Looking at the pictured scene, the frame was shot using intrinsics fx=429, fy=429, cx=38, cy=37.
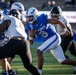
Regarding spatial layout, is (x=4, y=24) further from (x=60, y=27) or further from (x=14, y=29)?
(x=60, y=27)

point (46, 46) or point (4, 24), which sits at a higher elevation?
point (4, 24)

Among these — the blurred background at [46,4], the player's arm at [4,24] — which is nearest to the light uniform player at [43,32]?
the player's arm at [4,24]

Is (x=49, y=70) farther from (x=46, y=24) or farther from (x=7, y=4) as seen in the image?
(x=7, y=4)

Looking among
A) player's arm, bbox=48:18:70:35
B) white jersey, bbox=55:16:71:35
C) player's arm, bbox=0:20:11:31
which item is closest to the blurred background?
white jersey, bbox=55:16:71:35

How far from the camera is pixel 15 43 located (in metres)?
7.52

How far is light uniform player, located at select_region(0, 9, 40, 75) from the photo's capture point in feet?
24.6

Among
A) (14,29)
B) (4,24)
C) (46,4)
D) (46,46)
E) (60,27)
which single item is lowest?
(46,4)

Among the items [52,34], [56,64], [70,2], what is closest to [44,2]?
[70,2]

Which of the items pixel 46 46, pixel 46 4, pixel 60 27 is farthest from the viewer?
pixel 46 4

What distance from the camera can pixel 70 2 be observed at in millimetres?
30578

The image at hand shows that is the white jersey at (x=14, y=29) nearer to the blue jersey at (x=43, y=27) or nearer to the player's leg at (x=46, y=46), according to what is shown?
the blue jersey at (x=43, y=27)

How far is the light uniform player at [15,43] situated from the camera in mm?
7488

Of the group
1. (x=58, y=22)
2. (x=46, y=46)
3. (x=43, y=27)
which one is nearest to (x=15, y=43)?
(x=43, y=27)

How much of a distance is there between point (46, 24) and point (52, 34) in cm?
36
